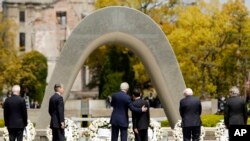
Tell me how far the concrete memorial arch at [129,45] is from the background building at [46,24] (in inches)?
1968

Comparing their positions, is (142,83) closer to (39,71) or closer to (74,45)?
(39,71)

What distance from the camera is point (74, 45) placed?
25609 mm

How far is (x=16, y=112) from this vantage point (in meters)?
19.1

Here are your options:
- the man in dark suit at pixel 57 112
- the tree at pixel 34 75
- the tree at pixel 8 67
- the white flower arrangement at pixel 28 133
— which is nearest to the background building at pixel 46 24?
the tree at pixel 34 75

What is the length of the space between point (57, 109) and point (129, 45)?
23.3 ft

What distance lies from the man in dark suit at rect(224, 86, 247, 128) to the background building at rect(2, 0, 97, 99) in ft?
188

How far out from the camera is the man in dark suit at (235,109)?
60.9ft

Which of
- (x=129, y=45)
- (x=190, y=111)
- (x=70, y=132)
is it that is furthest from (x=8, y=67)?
(x=190, y=111)

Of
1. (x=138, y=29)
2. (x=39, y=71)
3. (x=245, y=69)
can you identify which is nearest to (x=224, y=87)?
(x=245, y=69)

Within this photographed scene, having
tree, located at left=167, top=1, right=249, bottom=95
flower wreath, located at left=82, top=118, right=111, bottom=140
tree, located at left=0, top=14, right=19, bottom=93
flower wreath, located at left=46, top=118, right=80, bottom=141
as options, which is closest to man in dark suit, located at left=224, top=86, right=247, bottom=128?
flower wreath, located at left=82, top=118, right=111, bottom=140

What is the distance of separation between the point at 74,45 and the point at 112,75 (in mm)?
28608

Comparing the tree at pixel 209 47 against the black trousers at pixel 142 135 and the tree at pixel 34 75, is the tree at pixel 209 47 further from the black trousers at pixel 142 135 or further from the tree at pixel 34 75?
the black trousers at pixel 142 135

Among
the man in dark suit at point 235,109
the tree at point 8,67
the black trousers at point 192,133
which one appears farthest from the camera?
the tree at point 8,67

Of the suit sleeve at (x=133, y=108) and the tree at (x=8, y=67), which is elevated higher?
the tree at (x=8, y=67)
